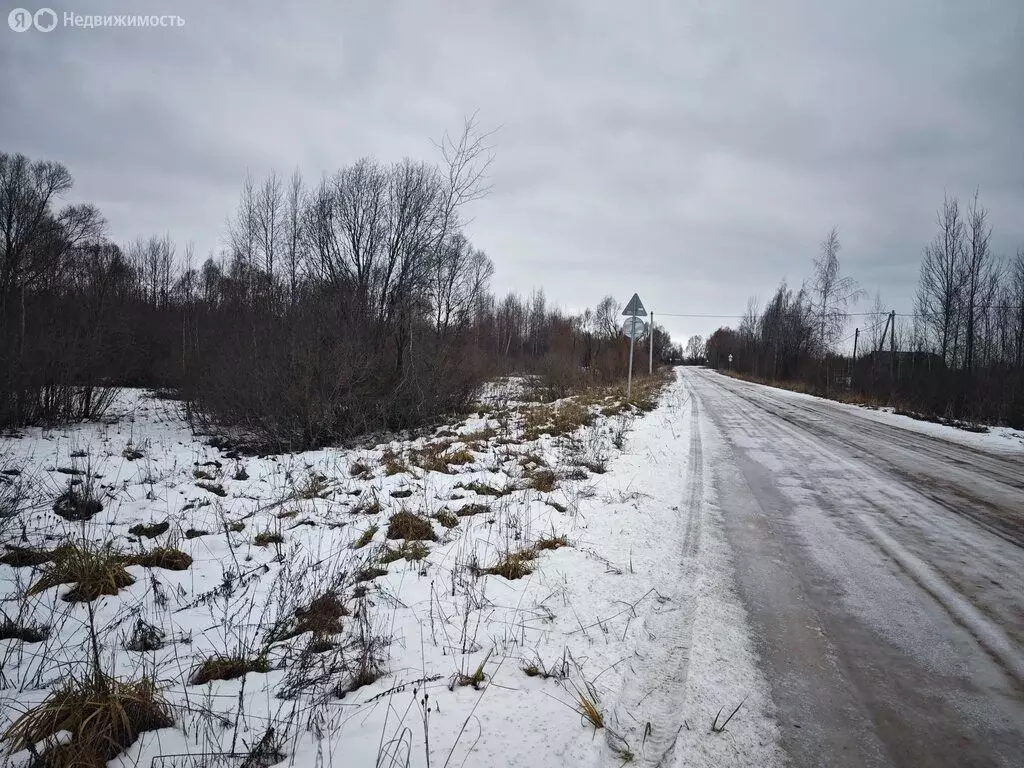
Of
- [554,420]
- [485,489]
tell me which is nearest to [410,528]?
[485,489]

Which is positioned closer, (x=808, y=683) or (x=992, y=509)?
(x=808, y=683)

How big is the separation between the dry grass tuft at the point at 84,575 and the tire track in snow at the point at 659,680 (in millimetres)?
4051

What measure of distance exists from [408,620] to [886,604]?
11.7ft

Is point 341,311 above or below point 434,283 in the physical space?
below

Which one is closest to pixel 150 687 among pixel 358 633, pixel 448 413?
pixel 358 633

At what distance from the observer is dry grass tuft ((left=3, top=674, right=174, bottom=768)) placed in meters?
2.10

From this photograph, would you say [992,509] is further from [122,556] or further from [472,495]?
[122,556]

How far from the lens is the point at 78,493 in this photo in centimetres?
622

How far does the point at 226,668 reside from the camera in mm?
2805

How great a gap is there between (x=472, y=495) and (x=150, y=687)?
4288mm

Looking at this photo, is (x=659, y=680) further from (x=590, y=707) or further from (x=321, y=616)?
(x=321, y=616)

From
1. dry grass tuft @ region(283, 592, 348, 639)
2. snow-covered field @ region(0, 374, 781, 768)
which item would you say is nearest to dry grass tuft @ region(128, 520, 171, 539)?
snow-covered field @ region(0, 374, 781, 768)

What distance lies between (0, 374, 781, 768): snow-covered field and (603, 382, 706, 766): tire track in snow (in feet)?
0.04

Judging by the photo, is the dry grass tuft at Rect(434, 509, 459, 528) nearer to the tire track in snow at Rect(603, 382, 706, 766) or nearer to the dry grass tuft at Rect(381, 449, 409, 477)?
the dry grass tuft at Rect(381, 449, 409, 477)
